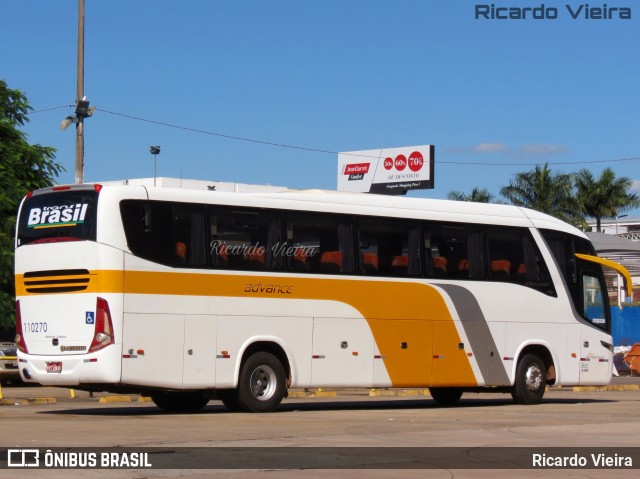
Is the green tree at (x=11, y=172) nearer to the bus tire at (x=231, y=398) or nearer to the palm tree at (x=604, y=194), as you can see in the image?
the bus tire at (x=231, y=398)

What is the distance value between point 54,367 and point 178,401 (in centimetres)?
298

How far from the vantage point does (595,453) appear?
13.2 meters

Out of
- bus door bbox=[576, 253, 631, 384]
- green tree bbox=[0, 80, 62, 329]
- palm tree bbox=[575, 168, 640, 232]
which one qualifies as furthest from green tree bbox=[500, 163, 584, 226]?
bus door bbox=[576, 253, 631, 384]

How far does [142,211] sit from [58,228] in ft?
4.47

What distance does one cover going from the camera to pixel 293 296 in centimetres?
2050

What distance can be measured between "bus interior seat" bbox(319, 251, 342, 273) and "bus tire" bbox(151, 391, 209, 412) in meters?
3.02

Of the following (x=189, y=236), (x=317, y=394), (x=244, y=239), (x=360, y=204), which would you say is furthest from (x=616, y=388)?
(x=189, y=236)

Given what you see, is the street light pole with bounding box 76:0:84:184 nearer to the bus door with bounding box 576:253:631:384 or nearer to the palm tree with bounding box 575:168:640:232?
the bus door with bounding box 576:253:631:384

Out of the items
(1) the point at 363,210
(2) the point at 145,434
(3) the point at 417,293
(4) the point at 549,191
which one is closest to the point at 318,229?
(1) the point at 363,210

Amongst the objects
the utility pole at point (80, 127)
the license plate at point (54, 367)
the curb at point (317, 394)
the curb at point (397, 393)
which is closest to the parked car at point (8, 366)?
the utility pole at point (80, 127)

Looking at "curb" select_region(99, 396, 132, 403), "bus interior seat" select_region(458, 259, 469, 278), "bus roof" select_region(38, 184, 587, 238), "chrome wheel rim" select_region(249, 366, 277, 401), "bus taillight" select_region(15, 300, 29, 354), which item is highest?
"bus roof" select_region(38, 184, 587, 238)

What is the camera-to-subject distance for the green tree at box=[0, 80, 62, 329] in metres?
44.9

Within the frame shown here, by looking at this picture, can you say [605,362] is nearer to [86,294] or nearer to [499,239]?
[499,239]

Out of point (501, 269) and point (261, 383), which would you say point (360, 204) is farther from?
point (261, 383)
